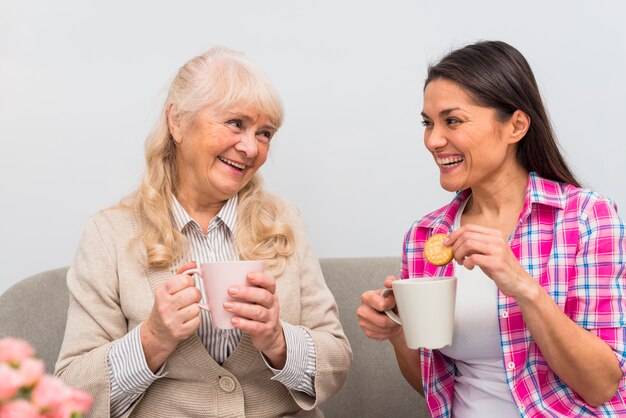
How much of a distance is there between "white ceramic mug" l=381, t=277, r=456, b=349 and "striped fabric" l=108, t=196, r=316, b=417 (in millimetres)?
314

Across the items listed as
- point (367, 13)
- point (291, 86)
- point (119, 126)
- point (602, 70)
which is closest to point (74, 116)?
point (119, 126)

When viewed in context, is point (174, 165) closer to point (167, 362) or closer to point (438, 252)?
point (167, 362)

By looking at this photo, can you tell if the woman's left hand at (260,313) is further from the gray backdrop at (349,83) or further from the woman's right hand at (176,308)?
the gray backdrop at (349,83)

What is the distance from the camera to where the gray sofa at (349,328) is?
1.79 meters

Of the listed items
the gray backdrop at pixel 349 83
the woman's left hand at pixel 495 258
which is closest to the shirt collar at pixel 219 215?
the gray backdrop at pixel 349 83

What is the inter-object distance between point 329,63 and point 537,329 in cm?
121

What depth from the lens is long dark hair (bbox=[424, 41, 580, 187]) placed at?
147cm

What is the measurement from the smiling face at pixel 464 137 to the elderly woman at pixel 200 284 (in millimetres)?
388

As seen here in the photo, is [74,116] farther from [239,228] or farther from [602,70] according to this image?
[602,70]

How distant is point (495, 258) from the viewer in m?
1.19

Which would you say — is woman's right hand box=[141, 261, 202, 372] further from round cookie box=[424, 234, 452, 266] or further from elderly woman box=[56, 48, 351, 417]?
round cookie box=[424, 234, 452, 266]

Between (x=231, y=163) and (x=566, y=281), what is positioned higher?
(x=231, y=163)

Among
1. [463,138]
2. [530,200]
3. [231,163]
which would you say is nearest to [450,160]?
[463,138]

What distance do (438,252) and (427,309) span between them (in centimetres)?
15
